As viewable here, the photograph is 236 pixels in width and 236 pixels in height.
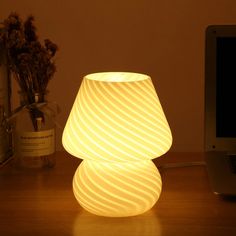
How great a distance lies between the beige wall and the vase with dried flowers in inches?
11.3

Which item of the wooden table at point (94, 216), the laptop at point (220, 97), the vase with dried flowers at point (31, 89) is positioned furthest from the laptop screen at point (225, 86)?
the vase with dried flowers at point (31, 89)

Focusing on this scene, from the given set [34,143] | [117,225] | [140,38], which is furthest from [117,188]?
[140,38]

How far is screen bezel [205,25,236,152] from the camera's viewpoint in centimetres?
97

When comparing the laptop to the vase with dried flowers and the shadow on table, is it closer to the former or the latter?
the shadow on table

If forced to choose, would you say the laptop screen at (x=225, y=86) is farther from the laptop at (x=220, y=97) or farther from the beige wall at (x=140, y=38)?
the beige wall at (x=140, y=38)

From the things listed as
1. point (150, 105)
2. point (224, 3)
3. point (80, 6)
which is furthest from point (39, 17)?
point (150, 105)

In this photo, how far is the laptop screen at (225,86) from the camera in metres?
0.99

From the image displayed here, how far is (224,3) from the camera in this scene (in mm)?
1288

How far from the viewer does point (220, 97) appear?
1.00m

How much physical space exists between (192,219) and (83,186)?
0.19 metres

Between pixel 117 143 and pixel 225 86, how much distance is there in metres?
0.35

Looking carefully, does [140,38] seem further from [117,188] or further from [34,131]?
[117,188]

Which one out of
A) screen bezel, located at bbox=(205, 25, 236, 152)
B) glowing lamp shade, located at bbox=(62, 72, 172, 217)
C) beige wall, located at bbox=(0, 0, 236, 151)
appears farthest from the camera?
beige wall, located at bbox=(0, 0, 236, 151)

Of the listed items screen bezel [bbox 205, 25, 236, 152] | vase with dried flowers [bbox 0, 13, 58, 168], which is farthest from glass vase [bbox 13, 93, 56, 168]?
screen bezel [bbox 205, 25, 236, 152]
